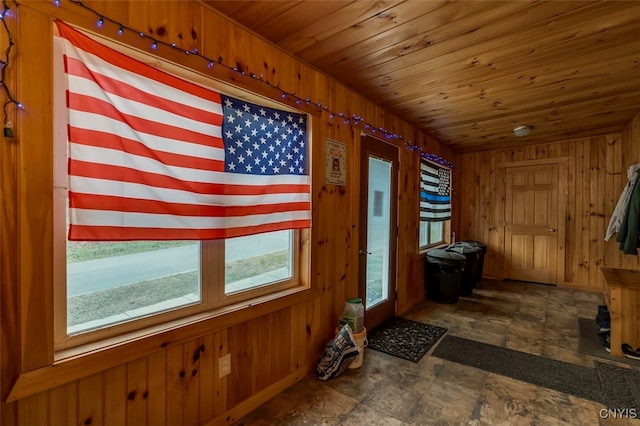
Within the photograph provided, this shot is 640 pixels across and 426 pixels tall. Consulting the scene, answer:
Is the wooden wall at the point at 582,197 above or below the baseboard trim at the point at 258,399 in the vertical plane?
above

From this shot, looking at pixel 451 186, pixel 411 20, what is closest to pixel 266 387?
pixel 411 20

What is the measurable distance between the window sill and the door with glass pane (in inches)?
54.0

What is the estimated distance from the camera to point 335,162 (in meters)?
2.56

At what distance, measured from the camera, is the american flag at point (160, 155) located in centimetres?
125

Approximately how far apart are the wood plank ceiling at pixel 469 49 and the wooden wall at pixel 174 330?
23 cm

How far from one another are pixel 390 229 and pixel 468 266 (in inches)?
70.1

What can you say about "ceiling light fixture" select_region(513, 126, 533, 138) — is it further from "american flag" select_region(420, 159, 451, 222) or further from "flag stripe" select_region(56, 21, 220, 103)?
"flag stripe" select_region(56, 21, 220, 103)

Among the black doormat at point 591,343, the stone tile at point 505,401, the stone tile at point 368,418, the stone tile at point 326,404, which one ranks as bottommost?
the stone tile at point 368,418

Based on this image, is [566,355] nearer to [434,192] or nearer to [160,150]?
[434,192]

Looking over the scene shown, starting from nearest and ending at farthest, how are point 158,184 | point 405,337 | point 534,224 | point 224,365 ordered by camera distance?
point 158,184
point 224,365
point 405,337
point 534,224

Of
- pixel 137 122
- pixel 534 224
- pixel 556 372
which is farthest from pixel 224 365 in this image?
pixel 534 224

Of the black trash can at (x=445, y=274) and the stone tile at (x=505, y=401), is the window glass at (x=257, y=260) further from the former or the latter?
the black trash can at (x=445, y=274)

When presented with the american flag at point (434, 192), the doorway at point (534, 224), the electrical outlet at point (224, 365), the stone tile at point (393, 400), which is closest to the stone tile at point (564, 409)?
the stone tile at point (393, 400)

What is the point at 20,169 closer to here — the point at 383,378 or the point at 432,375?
the point at 383,378
